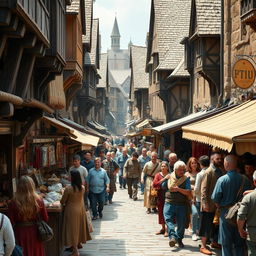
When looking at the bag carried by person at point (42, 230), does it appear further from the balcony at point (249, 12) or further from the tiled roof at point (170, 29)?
the tiled roof at point (170, 29)

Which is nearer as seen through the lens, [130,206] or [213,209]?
[213,209]

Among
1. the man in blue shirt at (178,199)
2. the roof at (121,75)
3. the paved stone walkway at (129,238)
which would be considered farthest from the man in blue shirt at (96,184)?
the roof at (121,75)

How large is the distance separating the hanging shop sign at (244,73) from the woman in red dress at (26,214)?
7.72m

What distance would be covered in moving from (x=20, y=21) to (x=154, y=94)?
31.1m

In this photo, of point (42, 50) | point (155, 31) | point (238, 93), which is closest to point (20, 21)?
point (42, 50)

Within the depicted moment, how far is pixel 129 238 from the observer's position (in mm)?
12555

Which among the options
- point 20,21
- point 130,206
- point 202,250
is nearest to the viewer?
point 20,21

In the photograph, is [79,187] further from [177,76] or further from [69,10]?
[177,76]

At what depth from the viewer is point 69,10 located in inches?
845

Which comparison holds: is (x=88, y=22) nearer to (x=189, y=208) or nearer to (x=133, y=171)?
(x=133, y=171)

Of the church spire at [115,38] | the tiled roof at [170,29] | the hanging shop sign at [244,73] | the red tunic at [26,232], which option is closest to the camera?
the red tunic at [26,232]

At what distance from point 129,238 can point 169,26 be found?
25921 mm

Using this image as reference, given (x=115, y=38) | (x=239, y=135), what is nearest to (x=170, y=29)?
(x=239, y=135)

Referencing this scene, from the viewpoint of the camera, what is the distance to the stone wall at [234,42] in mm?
15977
